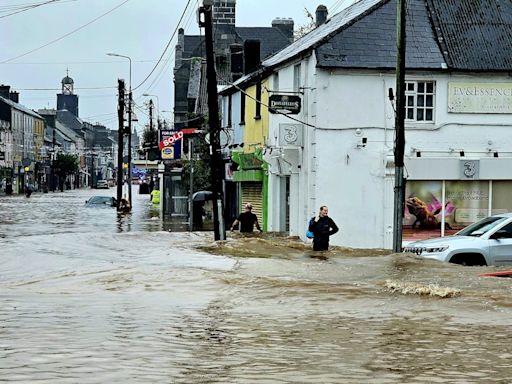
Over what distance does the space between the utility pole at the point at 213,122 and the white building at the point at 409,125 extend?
3572 millimetres

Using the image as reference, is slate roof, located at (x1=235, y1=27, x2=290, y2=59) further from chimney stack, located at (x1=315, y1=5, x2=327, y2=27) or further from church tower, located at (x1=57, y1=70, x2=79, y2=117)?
church tower, located at (x1=57, y1=70, x2=79, y2=117)

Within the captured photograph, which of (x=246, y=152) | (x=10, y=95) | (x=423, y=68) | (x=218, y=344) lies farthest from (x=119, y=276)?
(x=10, y=95)

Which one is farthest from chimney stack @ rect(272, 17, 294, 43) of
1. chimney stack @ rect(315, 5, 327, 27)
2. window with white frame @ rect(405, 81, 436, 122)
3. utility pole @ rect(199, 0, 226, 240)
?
utility pole @ rect(199, 0, 226, 240)

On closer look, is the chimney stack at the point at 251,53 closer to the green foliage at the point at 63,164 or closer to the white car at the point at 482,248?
the white car at the point at 482,248

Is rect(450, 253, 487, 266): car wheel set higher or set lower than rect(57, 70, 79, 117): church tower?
lower

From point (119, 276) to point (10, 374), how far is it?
364 inches

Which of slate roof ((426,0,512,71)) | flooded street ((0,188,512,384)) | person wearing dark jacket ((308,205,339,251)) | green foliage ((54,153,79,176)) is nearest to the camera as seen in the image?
flooded street ((0,188,512,384))

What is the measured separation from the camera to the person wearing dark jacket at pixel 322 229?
868 inches

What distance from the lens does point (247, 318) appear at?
40.0 ft

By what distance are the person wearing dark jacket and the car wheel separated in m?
3.49

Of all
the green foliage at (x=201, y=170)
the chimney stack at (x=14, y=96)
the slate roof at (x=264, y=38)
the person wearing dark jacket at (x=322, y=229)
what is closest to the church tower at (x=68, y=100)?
the chimney stack at (x=14, y=96)

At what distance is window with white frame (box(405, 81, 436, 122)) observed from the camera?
1081 inches

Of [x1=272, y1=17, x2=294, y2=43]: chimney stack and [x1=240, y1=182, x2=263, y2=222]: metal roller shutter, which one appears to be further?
[x1=272, y1=17, x2=294, y2=43]: chimney stack

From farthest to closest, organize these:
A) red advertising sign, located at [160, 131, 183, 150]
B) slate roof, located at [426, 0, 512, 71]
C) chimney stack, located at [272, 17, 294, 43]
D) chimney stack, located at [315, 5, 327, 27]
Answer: chimney stack, located at [272, 17, 294, 43] → chimney stack, located at [315, 5, 327, 27] → red advertising sign, located at [160, 131, 183, 150] → slate roof, located at [426, 0, 512, 71]
